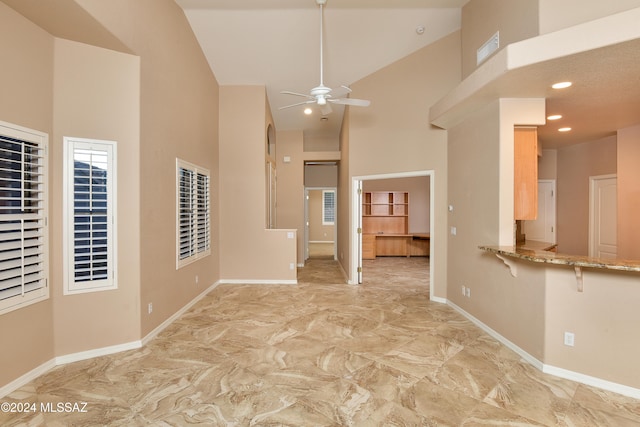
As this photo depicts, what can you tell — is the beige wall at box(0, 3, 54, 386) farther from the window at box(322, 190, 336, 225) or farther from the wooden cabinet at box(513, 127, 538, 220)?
the window at box(322, 190, 336, 225)

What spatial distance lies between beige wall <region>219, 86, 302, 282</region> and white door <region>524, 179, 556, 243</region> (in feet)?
17.5

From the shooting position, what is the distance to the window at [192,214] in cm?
431

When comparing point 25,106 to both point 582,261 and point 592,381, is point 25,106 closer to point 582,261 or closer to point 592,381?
point 582,261

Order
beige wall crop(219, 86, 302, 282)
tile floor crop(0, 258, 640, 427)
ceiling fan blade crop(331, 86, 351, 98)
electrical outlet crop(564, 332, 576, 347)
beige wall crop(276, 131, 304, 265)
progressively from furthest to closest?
beige wall crop(276, 131, 304, 265), beige wall crop(219, 86, 302, 282), ceiling fan blade crop(331, 86, 351, 98), electrical outlet crop(564, 332, 576, 347), tile floor crop(0, 258, 640, 427)

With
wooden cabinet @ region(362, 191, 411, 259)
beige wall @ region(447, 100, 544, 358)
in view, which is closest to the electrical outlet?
beige wall @ region(447, 100, 544, 358)

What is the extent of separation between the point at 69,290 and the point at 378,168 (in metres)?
4.70

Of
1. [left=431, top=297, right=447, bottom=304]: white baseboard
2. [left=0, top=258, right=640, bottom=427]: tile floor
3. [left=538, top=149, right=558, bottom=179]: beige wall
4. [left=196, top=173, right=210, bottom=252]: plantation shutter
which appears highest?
[left=538, top=149, right=558, bottom=179]: beige wall

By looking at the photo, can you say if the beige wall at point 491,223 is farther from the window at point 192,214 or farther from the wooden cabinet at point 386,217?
the wooden cabinet at point 386,217

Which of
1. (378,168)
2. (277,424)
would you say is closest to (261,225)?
(378,168)

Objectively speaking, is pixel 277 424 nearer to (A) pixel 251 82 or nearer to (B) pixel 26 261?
(B) pixel 26 261

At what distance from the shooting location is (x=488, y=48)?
11.9 ft

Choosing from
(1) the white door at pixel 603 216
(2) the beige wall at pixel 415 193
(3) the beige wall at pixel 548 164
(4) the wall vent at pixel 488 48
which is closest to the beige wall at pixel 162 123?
(4) the wall vent at pixel 488 48

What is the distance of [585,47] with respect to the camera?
2.19 metres

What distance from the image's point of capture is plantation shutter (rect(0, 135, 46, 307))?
2404 millimetres
